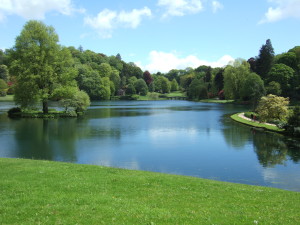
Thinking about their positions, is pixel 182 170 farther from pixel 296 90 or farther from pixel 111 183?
pixel 296 90

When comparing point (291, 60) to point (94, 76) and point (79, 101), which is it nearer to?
point (94, 76)

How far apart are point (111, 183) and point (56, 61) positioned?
130ft

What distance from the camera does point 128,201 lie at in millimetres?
8719

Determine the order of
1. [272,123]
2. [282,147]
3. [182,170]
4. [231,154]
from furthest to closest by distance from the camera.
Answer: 1. [272,123]
2. [282,147]
3. [231,154]
4. [182,170]

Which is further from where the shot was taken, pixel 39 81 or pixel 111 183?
pixel 39 81

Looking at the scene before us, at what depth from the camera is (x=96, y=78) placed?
100 m

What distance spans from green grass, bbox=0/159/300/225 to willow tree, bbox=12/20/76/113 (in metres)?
34.5

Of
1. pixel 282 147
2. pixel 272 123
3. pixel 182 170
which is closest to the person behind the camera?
pixel 182 170

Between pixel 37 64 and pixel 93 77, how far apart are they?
56.1m

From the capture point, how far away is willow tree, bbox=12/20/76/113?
146 feet

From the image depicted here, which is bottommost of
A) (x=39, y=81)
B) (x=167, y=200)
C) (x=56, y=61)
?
(x=167, y=200)

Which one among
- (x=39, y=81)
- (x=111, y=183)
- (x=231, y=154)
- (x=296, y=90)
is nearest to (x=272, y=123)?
(x=231, y=154)

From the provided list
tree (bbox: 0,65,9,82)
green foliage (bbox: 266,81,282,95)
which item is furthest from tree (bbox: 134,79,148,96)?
green foliage (bbox: 266,81,282,95)

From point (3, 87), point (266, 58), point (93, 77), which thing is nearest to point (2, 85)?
point (3, 87)
